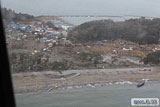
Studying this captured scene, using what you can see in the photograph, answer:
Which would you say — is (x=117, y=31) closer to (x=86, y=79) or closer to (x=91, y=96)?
(x=86, y=79)

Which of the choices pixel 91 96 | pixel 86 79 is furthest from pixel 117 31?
pixel 91 96

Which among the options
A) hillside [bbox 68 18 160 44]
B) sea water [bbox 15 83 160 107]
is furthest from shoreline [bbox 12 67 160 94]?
hillside [bbox 68 18 160 44]

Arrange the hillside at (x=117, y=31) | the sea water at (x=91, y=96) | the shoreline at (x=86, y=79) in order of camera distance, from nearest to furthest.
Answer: the sea water at (x=91, y=96), the shoreline at (x=86, y=79), the hillside at (x=117, y=31)

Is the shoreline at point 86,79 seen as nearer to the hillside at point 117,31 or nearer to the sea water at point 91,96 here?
the sea water at point 91,96

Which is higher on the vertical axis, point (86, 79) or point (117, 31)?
point (117, 31)

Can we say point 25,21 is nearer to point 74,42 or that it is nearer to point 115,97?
point 74,42

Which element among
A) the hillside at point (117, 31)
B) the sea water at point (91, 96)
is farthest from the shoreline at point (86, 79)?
the hillside at point (117, 31)

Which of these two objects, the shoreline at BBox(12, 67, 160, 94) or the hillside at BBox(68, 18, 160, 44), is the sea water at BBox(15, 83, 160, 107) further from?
the hillside at BBox(68, 18, 160, 44)

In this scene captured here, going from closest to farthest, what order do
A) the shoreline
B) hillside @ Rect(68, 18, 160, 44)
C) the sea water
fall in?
1. the sea water
2. the shoreline
3. hillside @ Rect(68, 18, 160, 44)
